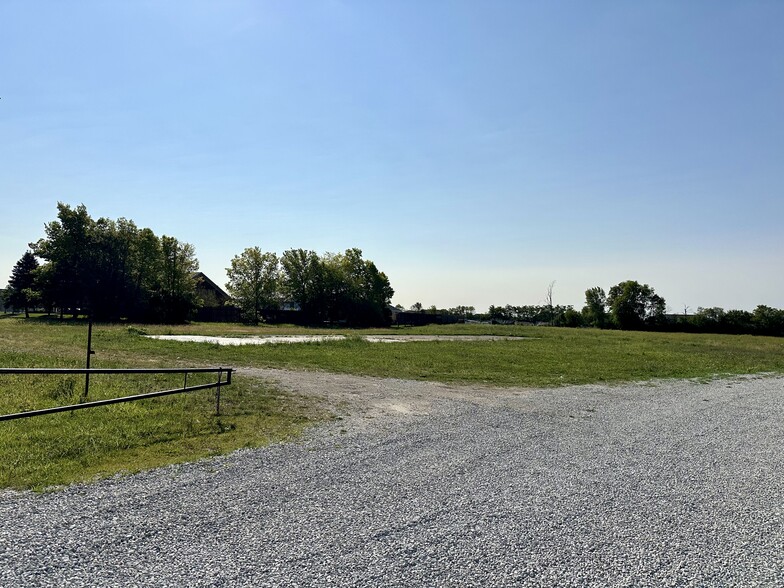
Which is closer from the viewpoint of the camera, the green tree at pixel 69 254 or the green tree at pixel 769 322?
the green tree at pixel 69 254

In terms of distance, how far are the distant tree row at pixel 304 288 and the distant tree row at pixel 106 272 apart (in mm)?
8649

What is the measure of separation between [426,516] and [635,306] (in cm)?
8857

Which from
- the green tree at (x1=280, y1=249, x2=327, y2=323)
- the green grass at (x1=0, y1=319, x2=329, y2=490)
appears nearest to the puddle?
the green grass at (x1=0, y1=319, x2=329, y2=490)

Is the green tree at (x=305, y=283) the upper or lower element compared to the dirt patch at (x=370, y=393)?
upper

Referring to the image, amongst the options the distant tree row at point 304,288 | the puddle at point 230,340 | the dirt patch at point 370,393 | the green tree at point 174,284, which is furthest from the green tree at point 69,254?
the dirt patch at point 370,393

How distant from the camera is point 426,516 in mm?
4703

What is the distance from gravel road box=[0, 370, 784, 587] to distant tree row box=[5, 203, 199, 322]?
4858 cm

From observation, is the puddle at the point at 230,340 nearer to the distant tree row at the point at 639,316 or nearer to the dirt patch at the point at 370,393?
the dirt patch at the point at 370,393

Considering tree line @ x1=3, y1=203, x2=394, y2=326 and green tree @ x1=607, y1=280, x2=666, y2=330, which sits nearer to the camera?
tree line @ x1=3, y1=203, x2=394, y2=326

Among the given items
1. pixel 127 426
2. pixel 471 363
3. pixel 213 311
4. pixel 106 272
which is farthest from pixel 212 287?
pixel 127 426

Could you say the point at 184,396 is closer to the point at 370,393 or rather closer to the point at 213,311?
the point at 370,393

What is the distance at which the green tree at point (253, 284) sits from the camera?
60.9 metres

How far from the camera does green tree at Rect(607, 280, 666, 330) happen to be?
270 feet

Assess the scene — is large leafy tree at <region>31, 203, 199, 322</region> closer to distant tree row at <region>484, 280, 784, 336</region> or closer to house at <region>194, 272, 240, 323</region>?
house at <region>194, 272, 240, 323</region>
